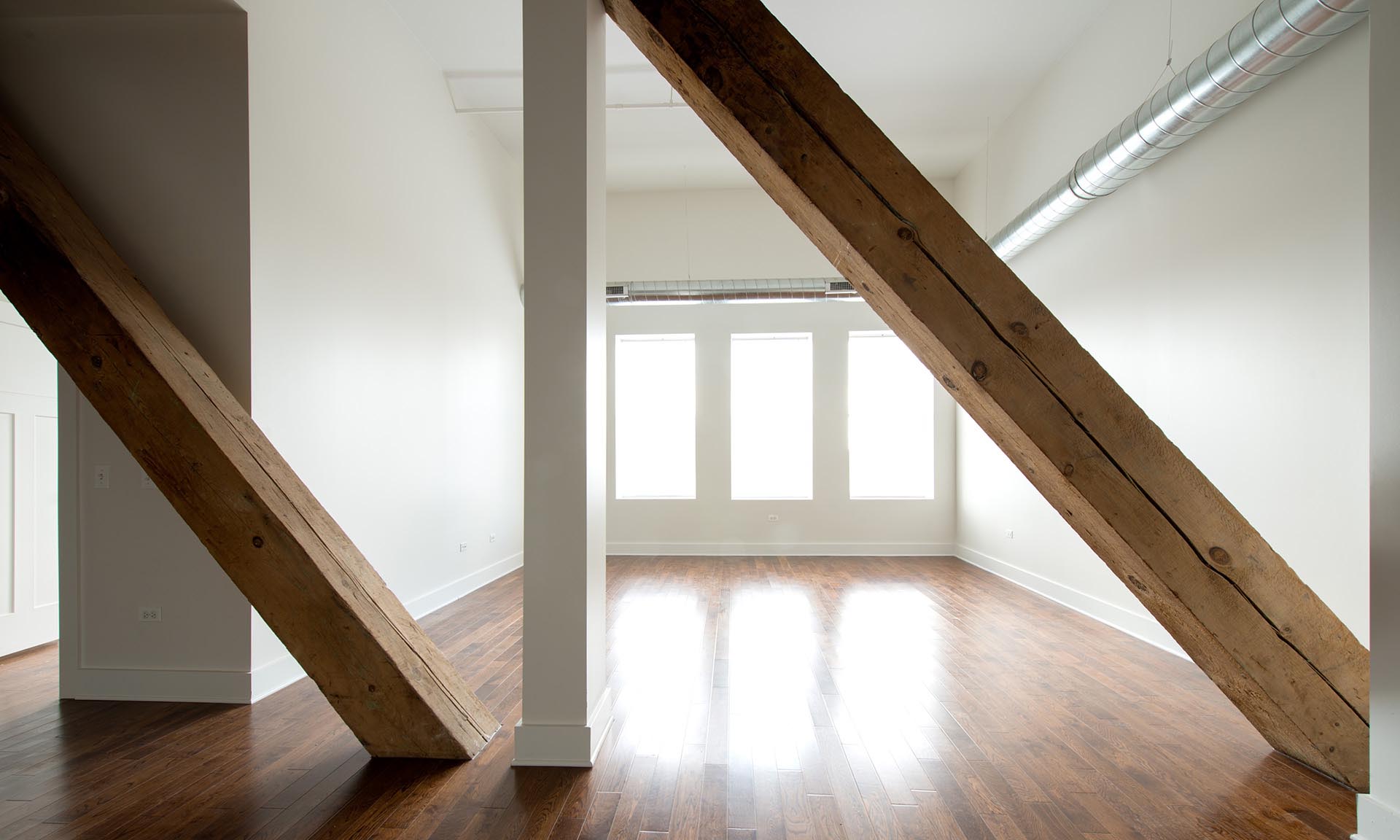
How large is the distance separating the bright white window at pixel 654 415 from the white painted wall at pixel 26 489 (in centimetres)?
527

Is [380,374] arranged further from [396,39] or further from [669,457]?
[669,457]

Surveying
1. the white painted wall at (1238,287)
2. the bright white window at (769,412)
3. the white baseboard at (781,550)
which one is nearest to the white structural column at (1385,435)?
the white painted wall at (1238,287)

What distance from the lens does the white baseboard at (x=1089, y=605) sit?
4.43 metres

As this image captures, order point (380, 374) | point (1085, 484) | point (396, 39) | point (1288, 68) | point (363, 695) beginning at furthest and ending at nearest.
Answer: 1. point (396, 39)
2. point (380, 374)
3. point (1288, 68)
4. point (363, 695)
5. point (1085, 484)

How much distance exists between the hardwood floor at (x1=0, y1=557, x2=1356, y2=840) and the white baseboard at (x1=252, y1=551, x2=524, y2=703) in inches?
3.7

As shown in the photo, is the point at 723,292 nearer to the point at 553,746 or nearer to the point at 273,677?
the point at 273,677

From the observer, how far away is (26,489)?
14.9ft

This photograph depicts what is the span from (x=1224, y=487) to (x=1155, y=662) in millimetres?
1057

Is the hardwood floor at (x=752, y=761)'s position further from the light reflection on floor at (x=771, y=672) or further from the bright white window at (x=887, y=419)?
the bright white window at (x=887, y=419)

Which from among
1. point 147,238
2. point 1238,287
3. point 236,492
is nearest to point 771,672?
point 236,492

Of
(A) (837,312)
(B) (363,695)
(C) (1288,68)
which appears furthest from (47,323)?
(A) (837,312)

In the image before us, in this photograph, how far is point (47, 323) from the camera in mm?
2934

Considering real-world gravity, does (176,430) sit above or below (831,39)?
below

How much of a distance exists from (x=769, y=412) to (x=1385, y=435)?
22.8ft
